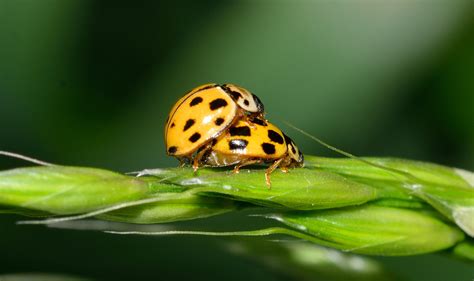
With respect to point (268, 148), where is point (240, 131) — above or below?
above

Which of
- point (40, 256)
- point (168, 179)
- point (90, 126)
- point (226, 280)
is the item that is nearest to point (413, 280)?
point (226, 280)

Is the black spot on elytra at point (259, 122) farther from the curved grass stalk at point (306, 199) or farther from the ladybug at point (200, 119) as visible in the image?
the curved grass stalk at point (306, 199)

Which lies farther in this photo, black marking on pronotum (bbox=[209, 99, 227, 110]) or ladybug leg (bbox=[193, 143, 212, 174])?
black marking on pronotum (bbox=[209, 99, 227, 110])

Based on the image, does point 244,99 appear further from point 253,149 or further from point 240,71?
point 240,71

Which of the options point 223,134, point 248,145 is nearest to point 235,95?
point 223,134

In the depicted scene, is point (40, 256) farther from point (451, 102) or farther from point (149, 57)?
point (451, 102)

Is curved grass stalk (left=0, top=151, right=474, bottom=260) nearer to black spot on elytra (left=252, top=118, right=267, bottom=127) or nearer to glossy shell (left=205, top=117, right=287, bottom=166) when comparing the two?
glossy shell (left=205, top=117, right=287, bottom=166)

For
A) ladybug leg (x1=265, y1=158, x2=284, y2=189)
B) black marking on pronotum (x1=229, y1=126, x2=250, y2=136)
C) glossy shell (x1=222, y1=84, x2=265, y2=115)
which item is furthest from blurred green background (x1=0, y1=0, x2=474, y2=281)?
ladybug leg (x1=265, y1=158, x2=284, y2=189)

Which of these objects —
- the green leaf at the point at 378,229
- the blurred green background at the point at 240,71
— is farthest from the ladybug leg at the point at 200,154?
the blurred green background at the point at 240,71
